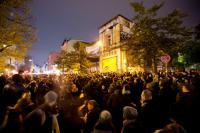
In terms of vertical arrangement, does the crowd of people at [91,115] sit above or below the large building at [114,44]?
below

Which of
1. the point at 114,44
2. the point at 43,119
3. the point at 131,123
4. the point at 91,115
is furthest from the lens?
the point at 114,44

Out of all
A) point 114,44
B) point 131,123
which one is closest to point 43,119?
point 131,123

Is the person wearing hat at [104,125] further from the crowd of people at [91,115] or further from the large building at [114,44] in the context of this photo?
the large building at [114,44]

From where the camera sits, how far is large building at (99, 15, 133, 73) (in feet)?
156

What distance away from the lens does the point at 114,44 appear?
51.0 m

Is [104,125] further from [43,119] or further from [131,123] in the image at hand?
[43,119]

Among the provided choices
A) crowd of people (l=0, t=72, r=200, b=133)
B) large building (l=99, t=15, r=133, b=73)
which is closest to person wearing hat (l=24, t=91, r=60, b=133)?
crowd of people (l=0, t=72, r=200, b=133)

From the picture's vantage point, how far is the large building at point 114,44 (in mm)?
47500

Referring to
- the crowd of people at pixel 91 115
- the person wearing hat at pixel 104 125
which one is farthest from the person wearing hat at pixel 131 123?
the person wearing hat at pixel 104 125

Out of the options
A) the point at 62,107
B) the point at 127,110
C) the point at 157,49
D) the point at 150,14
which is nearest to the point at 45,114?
the point at 62,107

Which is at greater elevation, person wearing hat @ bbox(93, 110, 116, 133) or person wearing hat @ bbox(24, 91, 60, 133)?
person wearing hat @ bbox(24, 91, 60, 133)

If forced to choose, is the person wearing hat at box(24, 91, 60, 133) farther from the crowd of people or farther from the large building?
the large building

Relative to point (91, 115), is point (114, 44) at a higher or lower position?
higher

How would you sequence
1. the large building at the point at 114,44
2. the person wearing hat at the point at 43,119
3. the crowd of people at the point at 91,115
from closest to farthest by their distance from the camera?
the person wearing hat at the point at 43,119 → the crowd of people at the point at 91,115 → the large building at the point at 114,44
